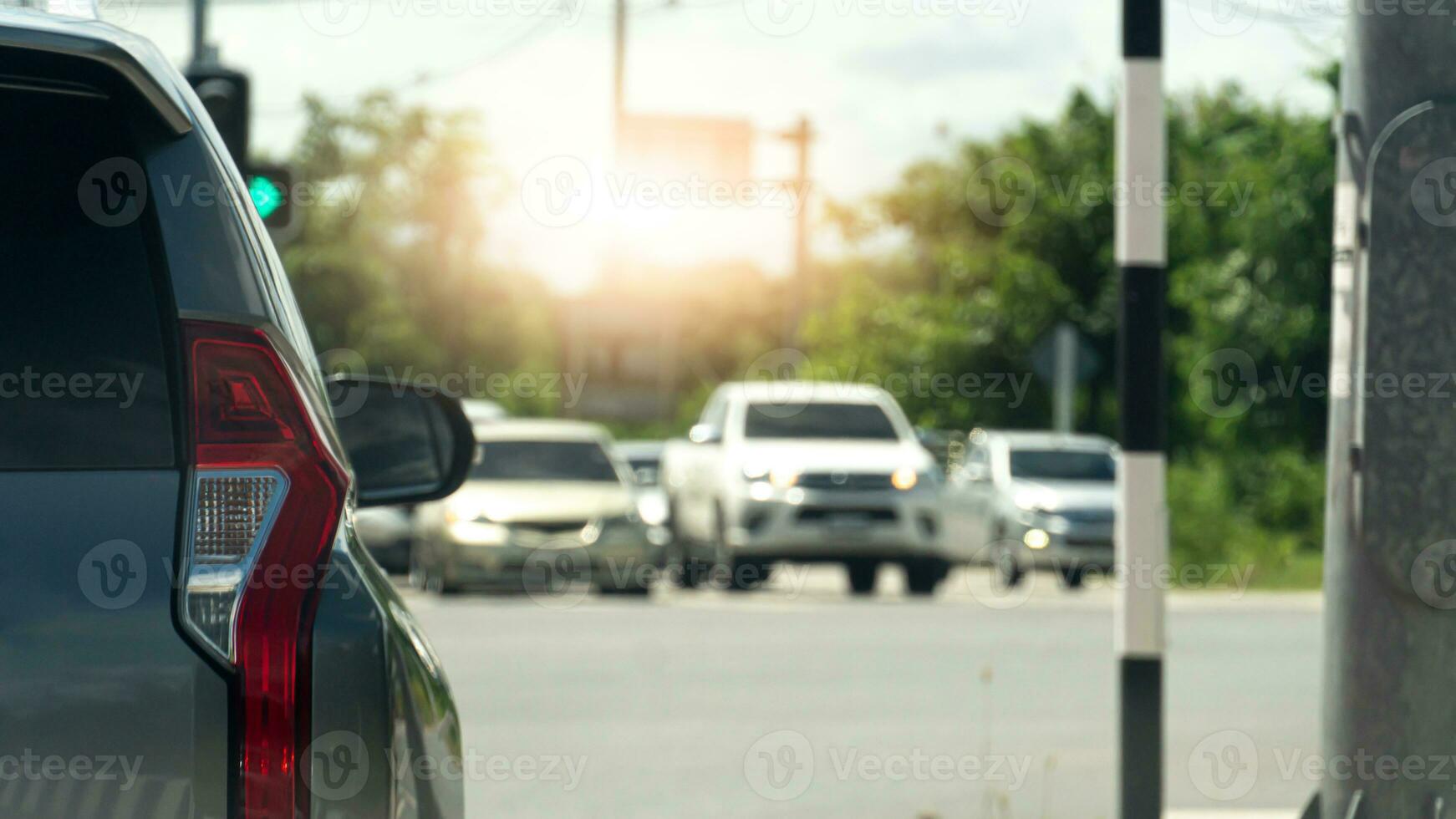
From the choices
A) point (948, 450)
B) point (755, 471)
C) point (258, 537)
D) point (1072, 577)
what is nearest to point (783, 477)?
point (755, 471)

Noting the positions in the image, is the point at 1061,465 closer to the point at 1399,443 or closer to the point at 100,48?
the point at 1399,443

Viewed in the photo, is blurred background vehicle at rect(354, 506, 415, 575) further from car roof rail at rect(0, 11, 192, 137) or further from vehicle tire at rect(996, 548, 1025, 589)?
car roof rail at rect(0, 11, 192, 137)

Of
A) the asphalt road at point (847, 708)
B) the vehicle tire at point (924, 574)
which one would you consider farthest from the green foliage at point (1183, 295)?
the asphalt road at point (847, 708)

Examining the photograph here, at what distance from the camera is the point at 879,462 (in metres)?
18.4

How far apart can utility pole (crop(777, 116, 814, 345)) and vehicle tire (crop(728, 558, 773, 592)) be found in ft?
49.5

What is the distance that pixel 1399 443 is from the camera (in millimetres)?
3928

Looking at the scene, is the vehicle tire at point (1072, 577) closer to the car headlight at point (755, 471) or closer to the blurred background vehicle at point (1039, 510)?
the blurred background vehicle at point (1039, 510)

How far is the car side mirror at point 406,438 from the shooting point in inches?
136

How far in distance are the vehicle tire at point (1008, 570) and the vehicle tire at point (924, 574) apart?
1.97 meters

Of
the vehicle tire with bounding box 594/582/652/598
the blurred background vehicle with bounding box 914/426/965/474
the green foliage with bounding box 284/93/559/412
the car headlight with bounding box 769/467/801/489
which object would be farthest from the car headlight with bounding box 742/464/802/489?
the green foliage with bounding box 284/93/559/412

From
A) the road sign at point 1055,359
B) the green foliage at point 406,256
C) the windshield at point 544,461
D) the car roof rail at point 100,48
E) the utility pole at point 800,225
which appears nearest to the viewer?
the car roof rail at point 100,48

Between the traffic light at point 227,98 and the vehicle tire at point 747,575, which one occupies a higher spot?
the traffic light at point 227,98

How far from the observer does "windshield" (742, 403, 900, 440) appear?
19109mm

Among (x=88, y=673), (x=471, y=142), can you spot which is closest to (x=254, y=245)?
(x=88, y=673)
